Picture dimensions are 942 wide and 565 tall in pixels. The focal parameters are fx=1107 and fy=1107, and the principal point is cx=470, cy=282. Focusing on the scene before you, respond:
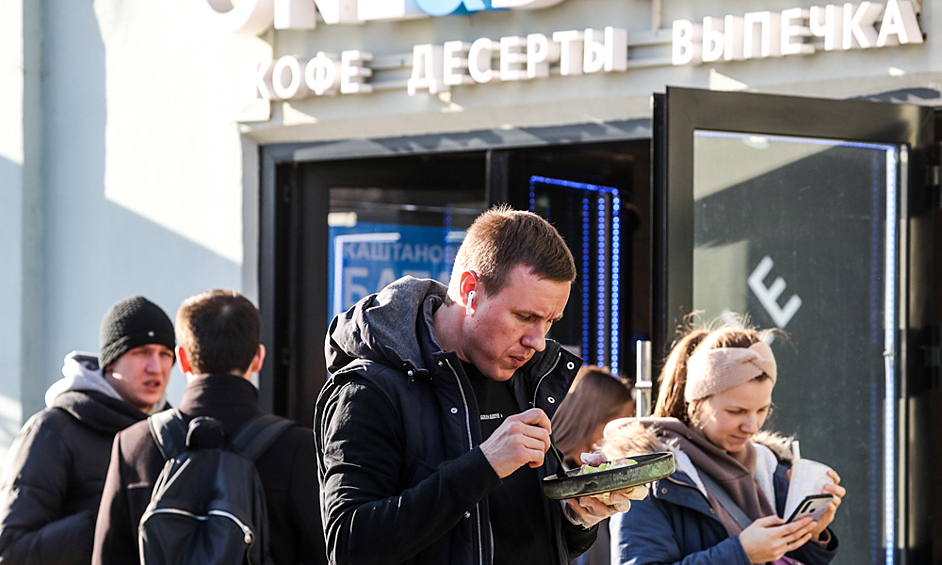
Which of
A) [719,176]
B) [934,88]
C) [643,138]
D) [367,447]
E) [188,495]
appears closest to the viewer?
[367,447]

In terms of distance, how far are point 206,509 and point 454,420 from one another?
961 mm

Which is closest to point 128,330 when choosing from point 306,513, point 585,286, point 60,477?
point 60,477

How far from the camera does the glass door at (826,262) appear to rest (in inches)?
145

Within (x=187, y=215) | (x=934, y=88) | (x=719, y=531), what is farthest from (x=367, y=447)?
(x=187, y=215)

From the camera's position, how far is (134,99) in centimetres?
568

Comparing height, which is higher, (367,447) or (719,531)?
(367,447)

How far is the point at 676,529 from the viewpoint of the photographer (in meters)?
2.70

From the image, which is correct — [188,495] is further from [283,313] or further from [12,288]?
[12,288]

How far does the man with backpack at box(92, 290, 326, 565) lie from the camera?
8.49ft

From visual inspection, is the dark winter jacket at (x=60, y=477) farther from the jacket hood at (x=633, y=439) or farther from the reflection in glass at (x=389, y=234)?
the reflection in glass at (x=389, y=234)

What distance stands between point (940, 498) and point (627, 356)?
1.87 metres

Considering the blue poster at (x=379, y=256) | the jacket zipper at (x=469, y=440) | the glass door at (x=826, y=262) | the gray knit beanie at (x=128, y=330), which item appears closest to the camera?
the jacket zipper at (x=469, y=440)

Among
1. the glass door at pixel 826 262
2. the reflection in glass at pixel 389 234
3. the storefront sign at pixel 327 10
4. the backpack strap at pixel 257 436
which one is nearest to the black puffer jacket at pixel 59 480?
the backpack strap at pixel 257 436

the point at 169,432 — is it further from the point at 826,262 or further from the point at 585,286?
the point at 585,286
